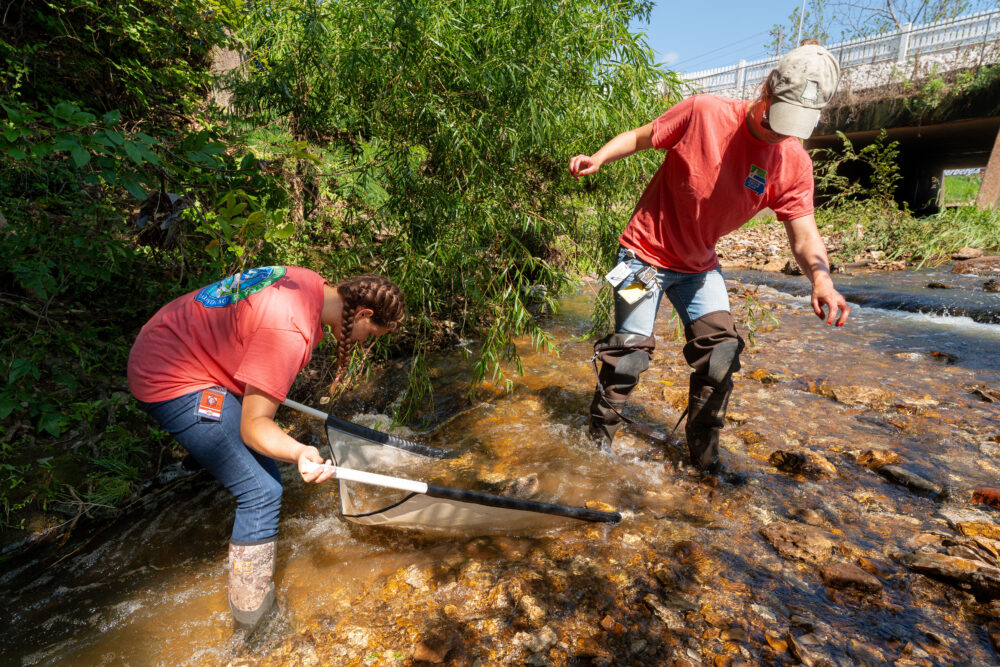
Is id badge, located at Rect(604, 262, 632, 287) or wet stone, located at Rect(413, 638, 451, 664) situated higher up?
id badge, located at Rect(604, 262, 632, 287)

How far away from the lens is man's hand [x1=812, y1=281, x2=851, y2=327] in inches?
83.5

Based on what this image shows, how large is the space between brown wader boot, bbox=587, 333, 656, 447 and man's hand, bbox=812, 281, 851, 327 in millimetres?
717

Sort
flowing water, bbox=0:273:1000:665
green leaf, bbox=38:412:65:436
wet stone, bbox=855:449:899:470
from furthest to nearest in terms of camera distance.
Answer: wet stone, bbox=855:449:899:470
green leaf, bbox=38:412:65:436
flowing water, bbox=0:273:1000:665

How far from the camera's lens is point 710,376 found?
2451mm

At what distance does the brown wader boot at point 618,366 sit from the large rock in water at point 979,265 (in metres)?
8.22

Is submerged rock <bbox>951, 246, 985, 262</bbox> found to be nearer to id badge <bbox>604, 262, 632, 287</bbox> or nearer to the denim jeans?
the denim jeans

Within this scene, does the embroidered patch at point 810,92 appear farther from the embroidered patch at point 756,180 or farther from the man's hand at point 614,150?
the man's hand at point 614,150

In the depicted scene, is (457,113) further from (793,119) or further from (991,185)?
(991,185)

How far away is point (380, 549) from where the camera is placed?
2271mm

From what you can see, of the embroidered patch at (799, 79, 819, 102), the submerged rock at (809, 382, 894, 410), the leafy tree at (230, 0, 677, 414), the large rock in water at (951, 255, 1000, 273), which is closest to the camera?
the embroidered patch at (799, 79, 819, 102)

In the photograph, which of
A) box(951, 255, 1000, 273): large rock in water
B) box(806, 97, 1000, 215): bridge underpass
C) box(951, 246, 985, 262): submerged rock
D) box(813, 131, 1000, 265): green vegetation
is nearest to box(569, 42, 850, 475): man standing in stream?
box(813, 131, 1000, 265): green vegetation

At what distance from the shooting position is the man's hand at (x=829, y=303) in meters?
2.12

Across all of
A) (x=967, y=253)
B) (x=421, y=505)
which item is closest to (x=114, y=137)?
(x=421, y=505)

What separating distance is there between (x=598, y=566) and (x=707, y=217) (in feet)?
5.30
